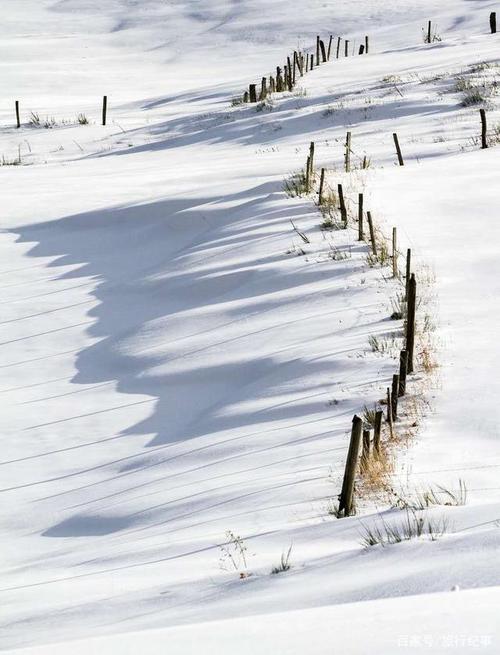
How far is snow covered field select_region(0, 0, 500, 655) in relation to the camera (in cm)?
364

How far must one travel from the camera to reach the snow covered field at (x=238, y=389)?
12.0 ft

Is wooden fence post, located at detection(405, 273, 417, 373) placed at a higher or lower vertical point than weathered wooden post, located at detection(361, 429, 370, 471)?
higher

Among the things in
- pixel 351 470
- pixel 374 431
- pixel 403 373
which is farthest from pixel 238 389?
pixel 351 470

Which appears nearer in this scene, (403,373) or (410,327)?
(403,373)

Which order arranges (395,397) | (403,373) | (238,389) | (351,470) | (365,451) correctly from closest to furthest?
(351,470) < (365,451) < (395,397) < (403,373) < (238,389)

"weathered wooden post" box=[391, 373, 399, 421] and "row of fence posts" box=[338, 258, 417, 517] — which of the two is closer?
"row of fence posts" box=[338, 258, 417, 517]

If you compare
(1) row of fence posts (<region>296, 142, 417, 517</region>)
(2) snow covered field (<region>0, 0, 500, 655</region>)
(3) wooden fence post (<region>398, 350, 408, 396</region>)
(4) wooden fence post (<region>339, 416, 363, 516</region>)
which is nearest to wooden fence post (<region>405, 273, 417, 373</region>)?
(1) row of fence posts (<region>296, 142, 417, 517</region>)

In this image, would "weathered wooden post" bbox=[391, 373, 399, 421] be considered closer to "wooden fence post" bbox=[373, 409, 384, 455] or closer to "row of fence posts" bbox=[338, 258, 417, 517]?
"row of fence posts" bbox=[338, 258, 417, 517]

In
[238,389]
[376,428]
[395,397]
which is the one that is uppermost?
[376,428]

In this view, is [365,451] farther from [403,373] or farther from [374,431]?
[403,373]

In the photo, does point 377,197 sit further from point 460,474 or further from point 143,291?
point 460,474

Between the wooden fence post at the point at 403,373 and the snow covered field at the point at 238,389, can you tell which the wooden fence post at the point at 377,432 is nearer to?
the snow covered field at the point at 238,389

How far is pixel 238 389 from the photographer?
735 centimetres

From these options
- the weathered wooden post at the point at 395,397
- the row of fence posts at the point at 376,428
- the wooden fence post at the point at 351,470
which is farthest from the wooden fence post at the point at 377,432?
the weathered wooden post at the point at 395,397
